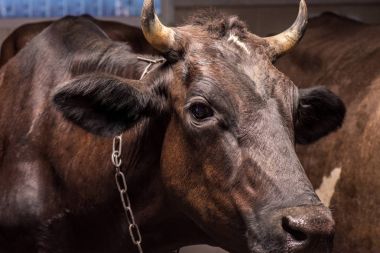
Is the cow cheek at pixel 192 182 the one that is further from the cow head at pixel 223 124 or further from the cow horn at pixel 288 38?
the cow horn at pixel 288 38

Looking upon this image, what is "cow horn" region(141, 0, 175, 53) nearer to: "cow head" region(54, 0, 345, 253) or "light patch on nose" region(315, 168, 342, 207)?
"cow head" region(54, 0, 345, 253)

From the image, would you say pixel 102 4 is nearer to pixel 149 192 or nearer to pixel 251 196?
pixel 149 192

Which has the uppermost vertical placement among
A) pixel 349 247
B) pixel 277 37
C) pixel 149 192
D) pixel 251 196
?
pixel 277 37

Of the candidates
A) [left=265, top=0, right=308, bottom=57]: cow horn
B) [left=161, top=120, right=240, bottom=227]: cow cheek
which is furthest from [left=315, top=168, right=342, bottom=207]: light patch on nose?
[left=161, top=120, right=240, bottom=227]: cow cheek

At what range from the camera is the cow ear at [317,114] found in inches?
157

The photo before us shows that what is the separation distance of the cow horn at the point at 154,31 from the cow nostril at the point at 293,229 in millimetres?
882

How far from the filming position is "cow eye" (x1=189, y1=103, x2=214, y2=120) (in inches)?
136

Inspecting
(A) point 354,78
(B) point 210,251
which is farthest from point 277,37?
(B) point 210,251

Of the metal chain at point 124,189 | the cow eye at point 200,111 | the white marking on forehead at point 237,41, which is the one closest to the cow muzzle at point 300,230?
the cow eye at point 200,111

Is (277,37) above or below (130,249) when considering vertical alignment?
above

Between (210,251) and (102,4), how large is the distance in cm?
286

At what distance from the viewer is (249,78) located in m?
3.51

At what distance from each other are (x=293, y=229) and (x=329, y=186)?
7.54 ft

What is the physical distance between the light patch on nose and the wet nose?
85.7 inches
